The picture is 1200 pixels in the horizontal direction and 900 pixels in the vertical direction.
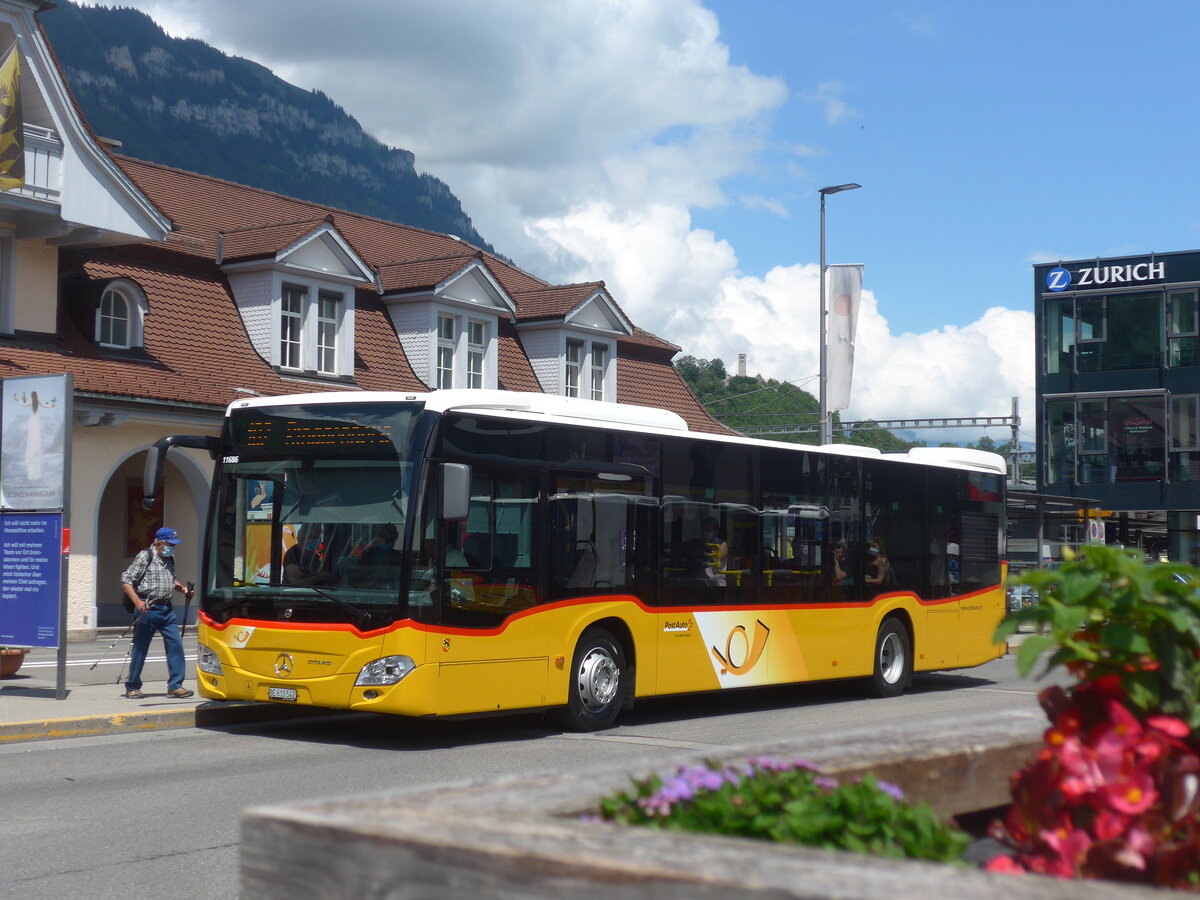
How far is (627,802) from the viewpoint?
10.2 feet

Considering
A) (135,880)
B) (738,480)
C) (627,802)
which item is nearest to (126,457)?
(738,480)

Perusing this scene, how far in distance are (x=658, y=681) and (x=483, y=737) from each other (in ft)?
5.89

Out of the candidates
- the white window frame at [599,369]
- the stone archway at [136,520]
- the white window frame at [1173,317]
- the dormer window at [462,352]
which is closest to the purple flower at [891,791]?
the stone archway at [136,520]

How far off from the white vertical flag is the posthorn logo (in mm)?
25936

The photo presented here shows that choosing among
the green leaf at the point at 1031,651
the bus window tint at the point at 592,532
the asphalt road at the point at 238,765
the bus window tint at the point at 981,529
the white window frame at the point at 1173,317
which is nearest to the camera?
the green leaf at the point at 1031,651

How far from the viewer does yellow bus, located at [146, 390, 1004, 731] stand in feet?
39.5

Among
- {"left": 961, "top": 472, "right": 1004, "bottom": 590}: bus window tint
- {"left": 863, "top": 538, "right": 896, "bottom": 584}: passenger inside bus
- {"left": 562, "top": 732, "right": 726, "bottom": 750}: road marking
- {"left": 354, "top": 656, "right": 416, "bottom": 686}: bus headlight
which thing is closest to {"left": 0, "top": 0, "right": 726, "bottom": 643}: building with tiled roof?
{"left": 354, "top": 656, "right": 416, "bottom": 686}: bus headlight

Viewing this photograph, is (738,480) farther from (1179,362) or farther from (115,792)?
(1179,362)

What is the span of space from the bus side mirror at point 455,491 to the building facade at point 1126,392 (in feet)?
144

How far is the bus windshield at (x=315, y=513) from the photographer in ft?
39.7

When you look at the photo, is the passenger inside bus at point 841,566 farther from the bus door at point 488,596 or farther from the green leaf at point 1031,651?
the green leaf at point 1031,651

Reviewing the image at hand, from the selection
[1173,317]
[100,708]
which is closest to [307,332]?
[100,708]

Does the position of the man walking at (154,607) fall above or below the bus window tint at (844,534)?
below

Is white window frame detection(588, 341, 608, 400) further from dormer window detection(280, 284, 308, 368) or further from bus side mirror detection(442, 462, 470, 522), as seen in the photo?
bus side mirror detection(442, 462, 470, 522)
